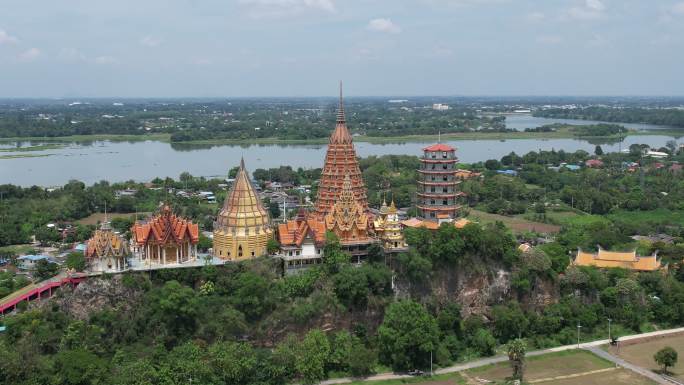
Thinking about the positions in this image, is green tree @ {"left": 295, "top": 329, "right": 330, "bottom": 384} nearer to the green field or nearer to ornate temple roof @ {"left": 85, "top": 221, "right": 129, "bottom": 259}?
ornate temple roof @ {"left": 85, "top": 221, "right": 129, "bottom": 259}

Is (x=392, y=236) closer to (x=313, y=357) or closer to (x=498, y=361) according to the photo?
(x=498, y=361)

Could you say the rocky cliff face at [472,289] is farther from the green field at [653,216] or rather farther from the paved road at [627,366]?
the green field at [653,216]

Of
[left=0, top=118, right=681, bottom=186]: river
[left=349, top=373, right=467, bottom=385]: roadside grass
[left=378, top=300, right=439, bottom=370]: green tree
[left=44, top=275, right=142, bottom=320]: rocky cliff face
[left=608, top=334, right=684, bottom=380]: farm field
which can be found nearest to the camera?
[left=349, top=373, right=467, bottom=385]: roadside grass

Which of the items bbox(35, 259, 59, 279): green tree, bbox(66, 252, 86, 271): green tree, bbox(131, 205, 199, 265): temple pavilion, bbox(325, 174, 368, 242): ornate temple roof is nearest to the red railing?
bbox(66, 252, 86, 271): green tree

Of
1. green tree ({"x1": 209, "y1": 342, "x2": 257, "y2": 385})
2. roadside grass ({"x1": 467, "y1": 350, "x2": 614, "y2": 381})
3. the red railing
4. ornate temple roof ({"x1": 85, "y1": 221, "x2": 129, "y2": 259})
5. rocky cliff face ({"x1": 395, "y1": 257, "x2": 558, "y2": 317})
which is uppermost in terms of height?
ornate temple roof ({"x1": 85, "y1": 221, "x2": 129, "y2": 259})

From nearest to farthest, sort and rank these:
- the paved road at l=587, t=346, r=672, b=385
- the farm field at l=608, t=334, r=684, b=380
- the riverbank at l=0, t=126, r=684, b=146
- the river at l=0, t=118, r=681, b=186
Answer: the paved road at l=587, t=346, r=672, b=385, the farm field at l=608, t=334, r=684, b=380, the river at l=0, t=118, r=681, b=186, the riverbank at l=0, t=126, r=684, b=146

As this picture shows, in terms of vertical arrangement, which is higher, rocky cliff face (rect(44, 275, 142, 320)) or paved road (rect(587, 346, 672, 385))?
rocky cliff face (rect(44, 275, 142, 320))
